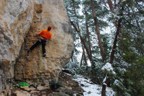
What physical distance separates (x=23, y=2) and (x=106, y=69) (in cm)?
461

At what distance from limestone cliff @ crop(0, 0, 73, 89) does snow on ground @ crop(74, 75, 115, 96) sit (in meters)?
1.96

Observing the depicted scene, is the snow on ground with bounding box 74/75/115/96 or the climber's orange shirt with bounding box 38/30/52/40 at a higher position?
the climber's orange shirt with bounding box 38/30/52/40

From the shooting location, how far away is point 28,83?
11664mm

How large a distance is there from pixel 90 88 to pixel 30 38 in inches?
166

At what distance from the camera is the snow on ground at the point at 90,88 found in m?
13.1

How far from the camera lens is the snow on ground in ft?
42.9

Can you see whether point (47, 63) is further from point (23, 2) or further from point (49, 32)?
point (23, 2)

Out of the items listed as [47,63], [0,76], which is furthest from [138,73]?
[0,76]

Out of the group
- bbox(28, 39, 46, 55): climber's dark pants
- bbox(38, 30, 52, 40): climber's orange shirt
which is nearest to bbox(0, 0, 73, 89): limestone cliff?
bbox(28, 39, 46, 55): climber's dark pants

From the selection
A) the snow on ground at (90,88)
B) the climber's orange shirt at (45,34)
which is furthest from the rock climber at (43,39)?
the snow on ground at (90,88)

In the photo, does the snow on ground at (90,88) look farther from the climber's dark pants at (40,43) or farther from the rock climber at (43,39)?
the rock climber at (43,39)

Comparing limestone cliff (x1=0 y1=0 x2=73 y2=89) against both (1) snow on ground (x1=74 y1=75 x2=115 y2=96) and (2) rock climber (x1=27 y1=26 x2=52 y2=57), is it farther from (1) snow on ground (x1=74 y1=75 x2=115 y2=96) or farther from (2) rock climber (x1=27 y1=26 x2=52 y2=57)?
(1) snow on ground (x1=74 y1=75 x2=115 y2=96)

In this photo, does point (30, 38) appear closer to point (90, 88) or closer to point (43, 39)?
point (43, 39)

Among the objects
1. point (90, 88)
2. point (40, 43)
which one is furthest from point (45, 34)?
point (90, 88)
